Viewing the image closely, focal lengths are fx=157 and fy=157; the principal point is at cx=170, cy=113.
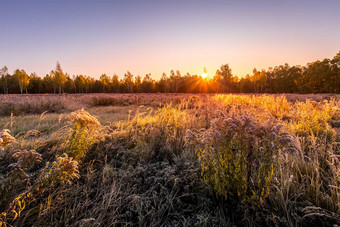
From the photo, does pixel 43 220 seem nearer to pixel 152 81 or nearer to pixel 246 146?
pixel 246 146

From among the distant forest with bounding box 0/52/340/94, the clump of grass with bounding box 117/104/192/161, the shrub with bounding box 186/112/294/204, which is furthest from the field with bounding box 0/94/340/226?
the distant forest with bounding box 0/52/340/94

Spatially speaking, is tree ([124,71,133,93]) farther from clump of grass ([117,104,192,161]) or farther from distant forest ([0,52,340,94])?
clump of grass ([117,104,192,161])

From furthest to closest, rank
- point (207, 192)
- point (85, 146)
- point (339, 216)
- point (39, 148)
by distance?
point (39, 148) → point (85, 146) → point (207, 192) → point (339, 216)

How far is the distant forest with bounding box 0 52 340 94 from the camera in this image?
4359 cm

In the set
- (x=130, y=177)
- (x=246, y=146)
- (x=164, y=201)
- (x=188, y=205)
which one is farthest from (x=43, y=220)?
(x=246, y=146)

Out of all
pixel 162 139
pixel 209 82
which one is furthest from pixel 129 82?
pixel 162 139

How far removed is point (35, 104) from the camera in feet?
28.9

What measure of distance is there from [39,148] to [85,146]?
3.84ft

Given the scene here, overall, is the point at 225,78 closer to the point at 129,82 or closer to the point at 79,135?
the point at 129,82

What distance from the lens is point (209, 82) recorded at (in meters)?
58.2

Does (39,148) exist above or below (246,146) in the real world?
below

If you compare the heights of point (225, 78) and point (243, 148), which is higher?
point (225, 78)

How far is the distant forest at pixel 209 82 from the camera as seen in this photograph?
43.6m

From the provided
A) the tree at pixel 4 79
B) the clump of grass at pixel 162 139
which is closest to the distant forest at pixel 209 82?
the tree at pixel 4 79
